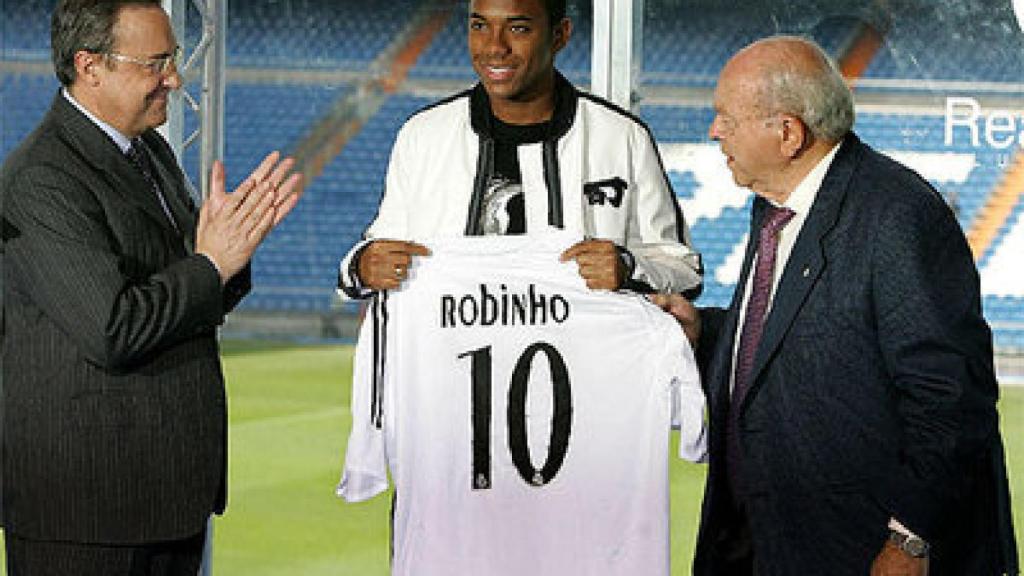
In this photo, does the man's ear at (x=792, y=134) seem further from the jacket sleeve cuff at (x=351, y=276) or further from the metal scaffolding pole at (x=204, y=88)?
the metal scaffolding pole at (x=204, y=88)

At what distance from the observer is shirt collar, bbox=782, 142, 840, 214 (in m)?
2.12

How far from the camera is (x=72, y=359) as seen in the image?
2.17 m

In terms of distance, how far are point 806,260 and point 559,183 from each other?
561 mm

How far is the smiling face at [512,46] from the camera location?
8.16 ft

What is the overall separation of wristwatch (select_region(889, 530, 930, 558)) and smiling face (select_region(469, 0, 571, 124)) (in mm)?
912

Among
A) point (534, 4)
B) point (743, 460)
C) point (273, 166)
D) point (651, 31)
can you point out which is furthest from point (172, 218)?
point (651, 31)

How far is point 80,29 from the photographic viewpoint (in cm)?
220

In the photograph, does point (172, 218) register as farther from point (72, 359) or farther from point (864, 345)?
point (864, 345)

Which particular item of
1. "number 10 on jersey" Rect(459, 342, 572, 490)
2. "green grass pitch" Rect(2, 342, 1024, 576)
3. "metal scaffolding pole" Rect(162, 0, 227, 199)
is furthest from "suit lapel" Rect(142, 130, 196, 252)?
"green grass pitch" Rect(2, 342, 1024, 576)

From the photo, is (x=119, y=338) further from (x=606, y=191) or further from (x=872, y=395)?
(x=872, y=395)

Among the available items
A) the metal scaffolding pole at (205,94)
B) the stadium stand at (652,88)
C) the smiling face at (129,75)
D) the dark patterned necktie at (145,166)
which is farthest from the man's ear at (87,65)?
the stadium stand at (652,88)

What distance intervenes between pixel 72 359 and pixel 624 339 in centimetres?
88

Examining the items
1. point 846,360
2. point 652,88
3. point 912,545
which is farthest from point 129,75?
point 652,88

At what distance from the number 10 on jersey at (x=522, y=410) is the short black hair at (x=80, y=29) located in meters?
0.78
